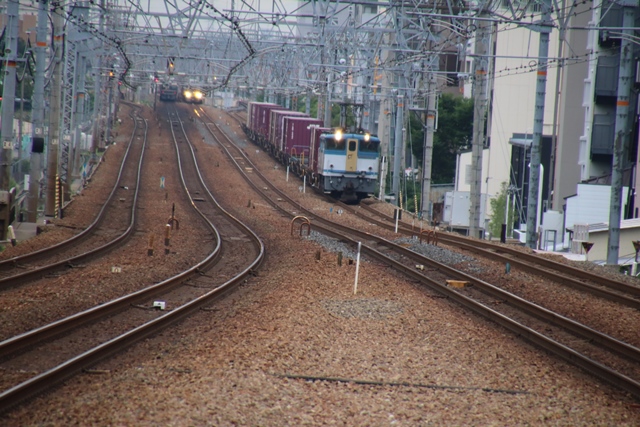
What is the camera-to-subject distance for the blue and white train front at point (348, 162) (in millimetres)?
32656

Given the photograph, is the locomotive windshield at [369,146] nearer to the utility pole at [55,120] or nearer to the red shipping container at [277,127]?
the red shipping container at [277,127]

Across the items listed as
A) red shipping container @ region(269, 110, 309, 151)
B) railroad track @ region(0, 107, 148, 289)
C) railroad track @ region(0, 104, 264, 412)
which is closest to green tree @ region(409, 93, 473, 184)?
red shipping container @ region(269, 110, 309, 151)

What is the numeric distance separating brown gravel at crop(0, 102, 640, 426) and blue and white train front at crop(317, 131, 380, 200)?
20253 mm

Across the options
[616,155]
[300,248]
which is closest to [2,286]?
[300,248]

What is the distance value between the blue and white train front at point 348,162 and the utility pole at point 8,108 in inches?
602

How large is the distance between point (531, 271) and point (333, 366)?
930 centimetres

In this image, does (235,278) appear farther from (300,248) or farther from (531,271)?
(531,271)

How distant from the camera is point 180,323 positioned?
34.7 ft

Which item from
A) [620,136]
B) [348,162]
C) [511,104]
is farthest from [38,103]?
[511,104]

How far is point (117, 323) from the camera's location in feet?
34.0

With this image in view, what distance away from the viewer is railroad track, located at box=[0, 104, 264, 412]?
7.56m

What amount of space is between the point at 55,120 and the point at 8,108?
A: 2865 mm

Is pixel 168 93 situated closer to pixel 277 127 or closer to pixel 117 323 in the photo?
pixel 277 127

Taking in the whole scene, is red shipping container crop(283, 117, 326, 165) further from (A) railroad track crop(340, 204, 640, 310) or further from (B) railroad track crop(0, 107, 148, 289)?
(A) railroad track crop(340, 204, 640, 310)
